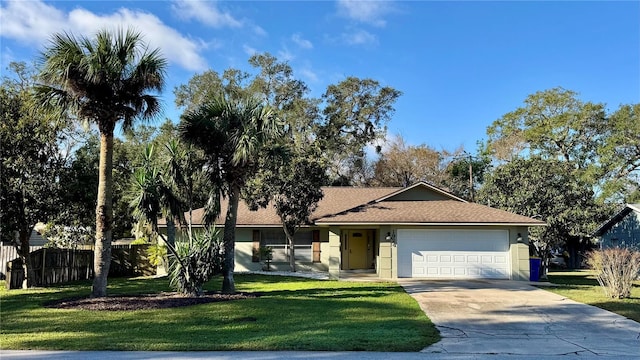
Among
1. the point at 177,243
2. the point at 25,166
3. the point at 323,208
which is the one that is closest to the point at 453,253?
the point at 323,208

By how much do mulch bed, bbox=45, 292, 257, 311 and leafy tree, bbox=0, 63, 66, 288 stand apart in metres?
5.78

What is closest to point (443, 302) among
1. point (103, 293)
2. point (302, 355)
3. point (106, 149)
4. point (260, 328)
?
point (260, 328)

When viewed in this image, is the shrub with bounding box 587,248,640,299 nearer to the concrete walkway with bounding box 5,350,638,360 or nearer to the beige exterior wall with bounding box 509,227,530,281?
the beige exterior wall with bounding box 509,227,530,281

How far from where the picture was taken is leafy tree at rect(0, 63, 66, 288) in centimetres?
1623

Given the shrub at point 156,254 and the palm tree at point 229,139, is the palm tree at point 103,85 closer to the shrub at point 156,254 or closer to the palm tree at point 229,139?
the palm tree at point 229,139

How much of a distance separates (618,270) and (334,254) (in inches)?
379

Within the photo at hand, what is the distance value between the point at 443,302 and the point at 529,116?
1282 inches

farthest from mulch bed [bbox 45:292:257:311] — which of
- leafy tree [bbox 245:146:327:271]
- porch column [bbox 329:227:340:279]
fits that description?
leafy tree [bbox 245:146:327:271]

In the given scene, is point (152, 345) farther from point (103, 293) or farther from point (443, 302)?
point (443, 302)

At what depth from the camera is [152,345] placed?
25.2 feet

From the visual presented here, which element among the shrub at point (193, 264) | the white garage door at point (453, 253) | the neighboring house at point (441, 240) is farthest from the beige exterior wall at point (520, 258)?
the shrub at point (193, 264)

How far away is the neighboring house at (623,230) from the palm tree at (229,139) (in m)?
23.2

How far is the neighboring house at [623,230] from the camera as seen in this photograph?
1062 inches

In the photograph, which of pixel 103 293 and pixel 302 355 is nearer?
pixel 302 355
